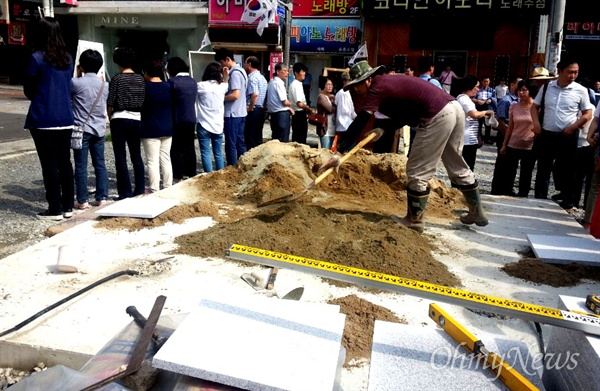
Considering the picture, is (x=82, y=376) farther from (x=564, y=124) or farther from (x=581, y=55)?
(x=581, y=55)

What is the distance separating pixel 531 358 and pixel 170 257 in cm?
263

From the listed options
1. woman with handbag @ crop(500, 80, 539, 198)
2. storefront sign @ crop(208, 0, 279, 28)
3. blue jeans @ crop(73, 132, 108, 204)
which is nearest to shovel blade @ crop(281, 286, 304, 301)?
blue jeans @ crop(73, 132, 108, 204)

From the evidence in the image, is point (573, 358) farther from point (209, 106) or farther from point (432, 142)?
point (209, 106)

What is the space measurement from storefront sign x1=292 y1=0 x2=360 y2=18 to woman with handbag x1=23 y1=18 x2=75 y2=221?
641 inches

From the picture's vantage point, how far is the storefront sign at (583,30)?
17641 millimetres

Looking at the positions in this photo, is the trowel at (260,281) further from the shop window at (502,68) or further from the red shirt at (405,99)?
the shop window at (502,68)

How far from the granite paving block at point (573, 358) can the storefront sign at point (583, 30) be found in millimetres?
18553

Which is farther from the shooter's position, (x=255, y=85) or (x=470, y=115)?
(x=255, y=85)

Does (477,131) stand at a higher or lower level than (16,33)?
lower

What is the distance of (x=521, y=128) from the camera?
21.9 ft

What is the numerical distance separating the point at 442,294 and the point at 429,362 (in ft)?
1.02

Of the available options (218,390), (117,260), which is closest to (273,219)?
(117,260)

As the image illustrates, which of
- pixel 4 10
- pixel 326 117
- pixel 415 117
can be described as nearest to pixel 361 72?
pixel 415 117

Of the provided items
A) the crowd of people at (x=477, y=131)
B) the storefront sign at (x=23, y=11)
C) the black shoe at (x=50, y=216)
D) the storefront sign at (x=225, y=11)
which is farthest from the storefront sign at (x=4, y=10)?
the crowd of people at (x=477, y=131)
